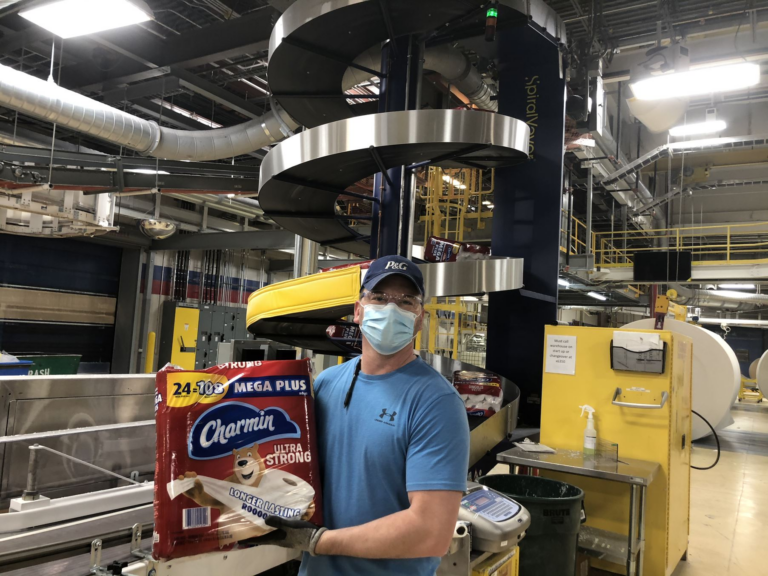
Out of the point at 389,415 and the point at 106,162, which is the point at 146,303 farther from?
the point at 389,415

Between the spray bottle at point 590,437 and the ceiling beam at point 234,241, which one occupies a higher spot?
the ceiling beam at point 234,241

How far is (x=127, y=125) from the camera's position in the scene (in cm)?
517

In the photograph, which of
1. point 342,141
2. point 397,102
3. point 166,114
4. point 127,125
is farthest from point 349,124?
point 166,114

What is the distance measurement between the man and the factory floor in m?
3.62

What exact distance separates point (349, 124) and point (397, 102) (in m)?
0.73

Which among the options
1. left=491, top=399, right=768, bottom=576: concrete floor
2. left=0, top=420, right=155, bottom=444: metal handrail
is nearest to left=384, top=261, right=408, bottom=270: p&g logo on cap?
left=0, top=420, right=155, bottom=444: metal handrail

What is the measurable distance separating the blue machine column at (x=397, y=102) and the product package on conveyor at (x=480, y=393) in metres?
0.94

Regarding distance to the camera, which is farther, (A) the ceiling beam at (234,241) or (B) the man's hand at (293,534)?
(A) the ceiling beam at (234,241)

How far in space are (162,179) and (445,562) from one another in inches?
211

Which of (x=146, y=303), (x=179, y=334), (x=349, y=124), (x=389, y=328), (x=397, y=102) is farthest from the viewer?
(x=146, y=303)

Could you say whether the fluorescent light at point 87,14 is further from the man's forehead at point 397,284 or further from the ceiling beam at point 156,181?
the man's forehead at point 397,284

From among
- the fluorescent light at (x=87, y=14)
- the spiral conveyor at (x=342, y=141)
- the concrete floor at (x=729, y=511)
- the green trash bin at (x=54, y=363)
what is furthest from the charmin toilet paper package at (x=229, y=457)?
the green trash bin at (x=54, y=363)

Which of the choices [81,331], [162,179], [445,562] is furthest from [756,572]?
[81,331]

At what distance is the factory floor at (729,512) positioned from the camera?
407 cm
